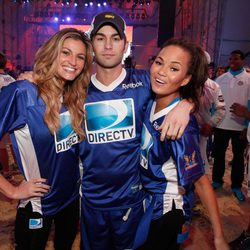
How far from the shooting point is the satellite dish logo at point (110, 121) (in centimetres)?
190

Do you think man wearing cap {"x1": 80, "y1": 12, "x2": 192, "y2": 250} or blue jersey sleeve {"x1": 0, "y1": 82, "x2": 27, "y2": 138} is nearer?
blue jersey sleeve {"x1": 0, "y1": 82, "x2": 27, "y2": 138}

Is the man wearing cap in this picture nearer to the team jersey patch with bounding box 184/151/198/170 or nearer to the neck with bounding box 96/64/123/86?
the neck with bounding box 96/64/123/86

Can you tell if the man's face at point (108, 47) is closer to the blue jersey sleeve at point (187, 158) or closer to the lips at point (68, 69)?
the lips at point (68, 69)

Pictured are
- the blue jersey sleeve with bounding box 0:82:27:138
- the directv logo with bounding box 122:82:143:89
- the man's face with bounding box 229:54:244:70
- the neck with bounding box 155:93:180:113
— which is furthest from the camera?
the man's face with bounding box 229:54:244:70

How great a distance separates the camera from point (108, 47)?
6.59 feet

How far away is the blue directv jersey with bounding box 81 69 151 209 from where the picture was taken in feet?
6.20

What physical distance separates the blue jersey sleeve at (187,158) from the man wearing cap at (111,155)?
43 cm

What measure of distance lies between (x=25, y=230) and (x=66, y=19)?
18501 millimetres

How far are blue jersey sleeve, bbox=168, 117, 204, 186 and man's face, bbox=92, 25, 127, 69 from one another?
0.78m

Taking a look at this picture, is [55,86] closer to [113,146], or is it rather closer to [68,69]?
[68,69]

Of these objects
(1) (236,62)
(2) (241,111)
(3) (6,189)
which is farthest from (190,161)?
(1) (236,62)

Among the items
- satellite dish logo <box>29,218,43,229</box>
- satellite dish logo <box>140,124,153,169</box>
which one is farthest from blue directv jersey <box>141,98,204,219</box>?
satellite dish logo <box>29,218,43,229</box>

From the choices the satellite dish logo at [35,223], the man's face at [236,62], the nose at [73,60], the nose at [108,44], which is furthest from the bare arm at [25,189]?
the man's face at [236,62]

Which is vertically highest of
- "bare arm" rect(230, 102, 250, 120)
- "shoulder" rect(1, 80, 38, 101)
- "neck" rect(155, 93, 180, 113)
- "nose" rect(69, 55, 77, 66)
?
"nose" rect(69, 55, 77, 66)
